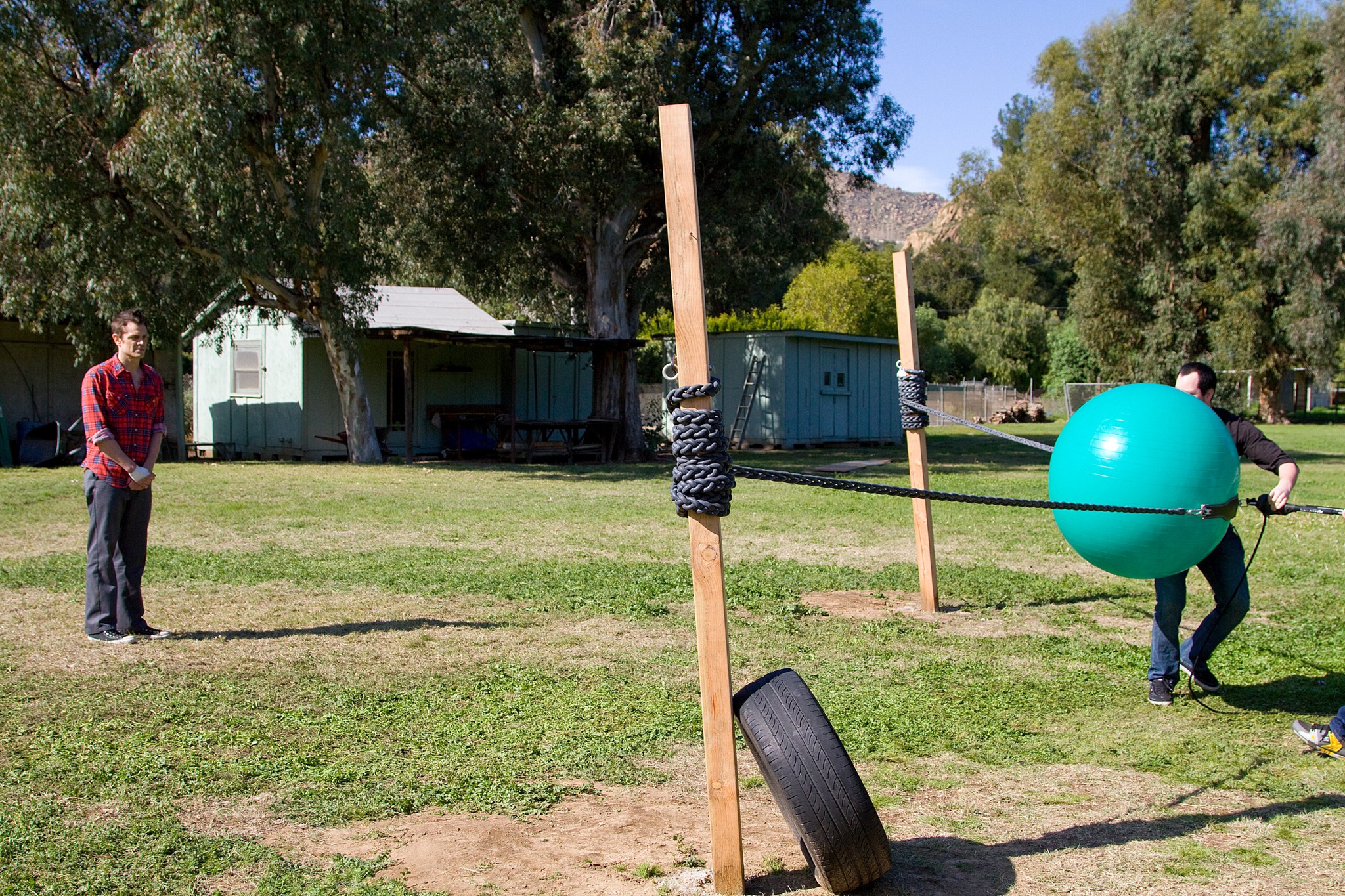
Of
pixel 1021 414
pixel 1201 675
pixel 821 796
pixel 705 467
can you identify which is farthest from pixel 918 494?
pixel 1021 414

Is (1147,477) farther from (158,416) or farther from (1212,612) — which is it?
(158,416)

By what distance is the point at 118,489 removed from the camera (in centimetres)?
610

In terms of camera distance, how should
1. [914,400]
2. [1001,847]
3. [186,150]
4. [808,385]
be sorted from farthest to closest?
[808,385] → [186,150] → [914,400] → [1001,847]

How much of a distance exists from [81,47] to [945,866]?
19.0 meters

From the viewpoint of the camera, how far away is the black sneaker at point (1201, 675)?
527 centimetres

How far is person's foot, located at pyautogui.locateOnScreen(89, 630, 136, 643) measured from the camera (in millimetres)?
6031

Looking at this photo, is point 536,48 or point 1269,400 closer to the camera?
point 536,48

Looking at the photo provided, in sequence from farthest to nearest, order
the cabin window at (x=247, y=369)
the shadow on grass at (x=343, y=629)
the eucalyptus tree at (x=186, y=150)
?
1. the cabin window at (x=247, y=369)
2. the eucalyptus tree at (x=186, y=150)
3. the shadow on grass at (x=343, y=629)

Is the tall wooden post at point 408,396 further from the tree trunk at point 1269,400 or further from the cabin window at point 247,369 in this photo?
the tree trunk at point 1269,400

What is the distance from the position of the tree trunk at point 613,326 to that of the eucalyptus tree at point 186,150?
5.91 meters

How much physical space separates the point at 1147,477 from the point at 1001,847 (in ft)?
5.02

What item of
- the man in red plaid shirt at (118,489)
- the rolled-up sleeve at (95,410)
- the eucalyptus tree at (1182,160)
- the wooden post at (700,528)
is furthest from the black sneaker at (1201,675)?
the eucalyptus tree at (1182,160)

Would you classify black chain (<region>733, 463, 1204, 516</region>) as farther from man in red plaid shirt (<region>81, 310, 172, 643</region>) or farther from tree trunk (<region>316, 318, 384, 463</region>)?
tree trunk (<region>316, 318, 384, 463</region>)

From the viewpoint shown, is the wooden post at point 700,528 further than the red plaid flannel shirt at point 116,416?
No
